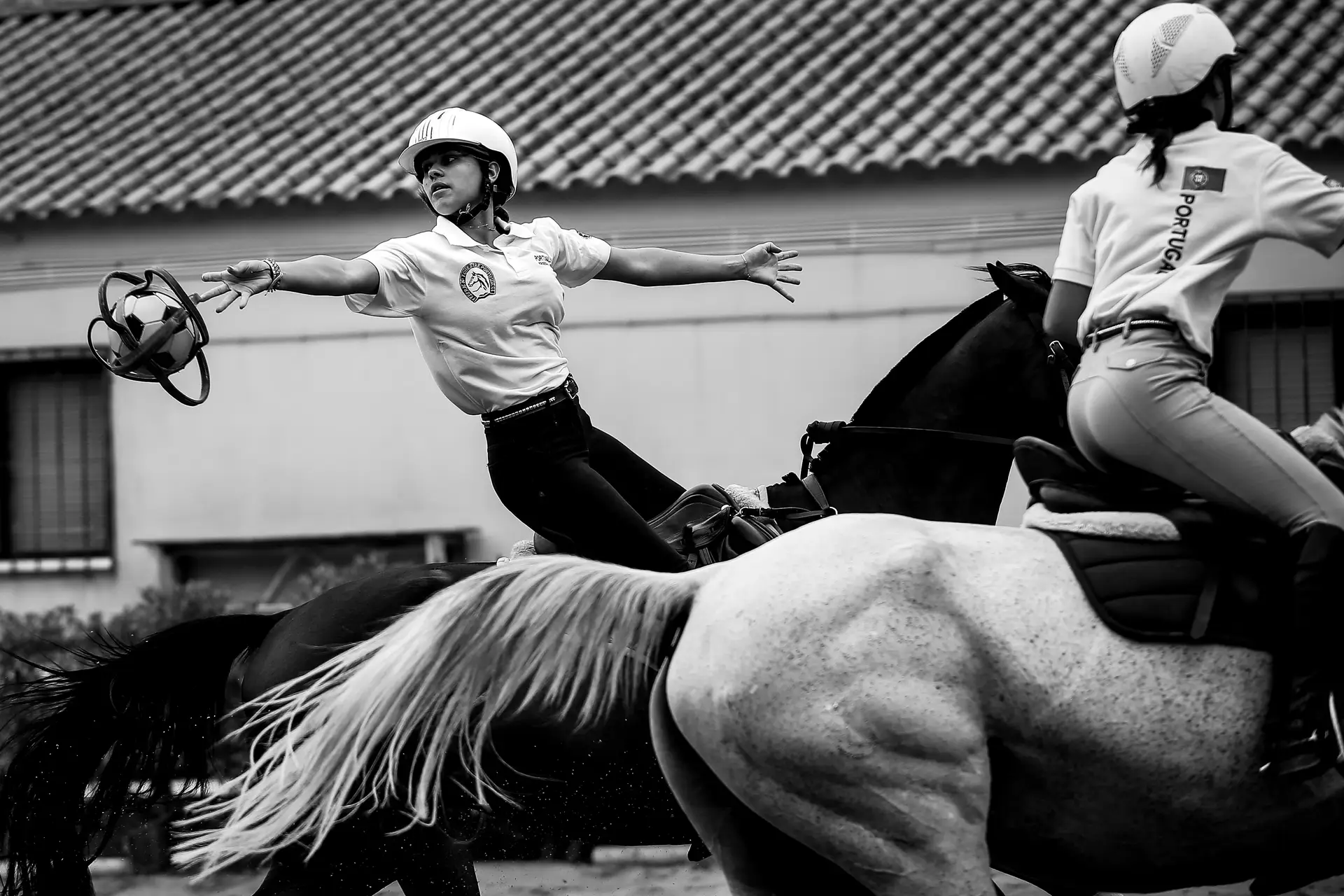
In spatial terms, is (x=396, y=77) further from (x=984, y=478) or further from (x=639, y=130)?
(x=984, y=478)

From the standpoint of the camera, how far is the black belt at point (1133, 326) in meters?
3.06

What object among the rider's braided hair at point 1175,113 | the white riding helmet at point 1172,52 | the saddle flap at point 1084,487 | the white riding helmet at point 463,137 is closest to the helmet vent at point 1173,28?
the white riding helmet at point 1172,52

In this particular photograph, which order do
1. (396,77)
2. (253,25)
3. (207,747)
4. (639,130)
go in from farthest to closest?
1. (253,25)
2. (396,77)
3. (639,130)
4. (207,747)

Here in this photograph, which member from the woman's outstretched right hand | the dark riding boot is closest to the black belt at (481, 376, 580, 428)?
the woman's outstretched right hand

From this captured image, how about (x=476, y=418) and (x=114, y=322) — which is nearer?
(x=114, y=322)

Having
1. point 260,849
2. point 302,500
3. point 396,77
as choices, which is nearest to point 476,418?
point 302,500

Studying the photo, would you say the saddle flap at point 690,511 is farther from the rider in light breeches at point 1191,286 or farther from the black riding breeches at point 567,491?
the rider in light breeches at point 1191,286

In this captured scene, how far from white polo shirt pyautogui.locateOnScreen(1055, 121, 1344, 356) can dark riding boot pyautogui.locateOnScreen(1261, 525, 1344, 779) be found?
50 centimetres

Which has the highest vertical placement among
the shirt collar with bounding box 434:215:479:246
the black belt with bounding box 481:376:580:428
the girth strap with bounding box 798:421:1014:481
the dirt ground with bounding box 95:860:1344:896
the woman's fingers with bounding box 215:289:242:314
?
the shirt collar with bounding box 434:215:479:246

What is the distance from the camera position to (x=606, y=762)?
13.1 ft

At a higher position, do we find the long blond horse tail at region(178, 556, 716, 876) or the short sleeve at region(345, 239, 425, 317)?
the short sleeve at region(345, 239, 425, 317)

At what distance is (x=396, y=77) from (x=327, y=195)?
1620 mm

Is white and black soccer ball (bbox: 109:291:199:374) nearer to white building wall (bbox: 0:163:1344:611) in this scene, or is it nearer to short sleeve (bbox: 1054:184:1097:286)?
short sleeve (bbox: 1054:184:1097:286)

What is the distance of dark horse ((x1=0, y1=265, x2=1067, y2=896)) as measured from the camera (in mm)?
4047
